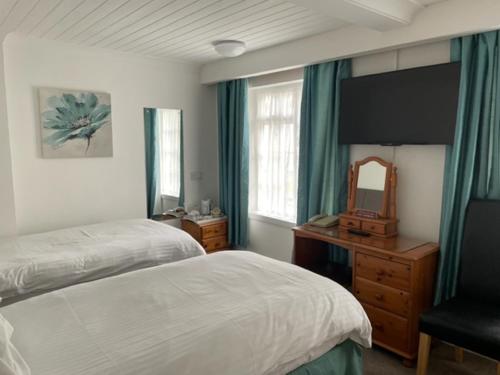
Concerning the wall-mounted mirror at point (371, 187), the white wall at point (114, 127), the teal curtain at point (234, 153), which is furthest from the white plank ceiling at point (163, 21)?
the wall-mounted mirror at point (371, 187)

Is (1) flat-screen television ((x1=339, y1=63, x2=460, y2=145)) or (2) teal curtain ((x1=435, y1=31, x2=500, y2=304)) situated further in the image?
(1) flat-screen television ((x1=339, y1=63, x2=460, y2=145))

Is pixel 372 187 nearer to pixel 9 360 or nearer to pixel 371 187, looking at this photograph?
pixel 371 187

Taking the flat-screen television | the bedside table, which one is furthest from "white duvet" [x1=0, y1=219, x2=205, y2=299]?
the flat-screen television

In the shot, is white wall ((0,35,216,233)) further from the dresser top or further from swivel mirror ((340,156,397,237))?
swivel mirror ((340,156,397,237))

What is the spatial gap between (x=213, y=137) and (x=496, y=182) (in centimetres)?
308

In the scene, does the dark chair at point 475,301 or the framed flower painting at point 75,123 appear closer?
the dark chair at point 475,301

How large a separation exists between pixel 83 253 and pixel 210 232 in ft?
5.57

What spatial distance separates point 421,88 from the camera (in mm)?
2572

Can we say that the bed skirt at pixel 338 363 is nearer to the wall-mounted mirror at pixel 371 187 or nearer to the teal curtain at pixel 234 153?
the wall-mounted mirror at pixel 371 187

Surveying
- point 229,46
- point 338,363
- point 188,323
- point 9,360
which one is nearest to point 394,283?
point 338,363

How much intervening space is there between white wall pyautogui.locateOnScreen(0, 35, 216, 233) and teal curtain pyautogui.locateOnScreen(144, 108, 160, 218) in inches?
2.7

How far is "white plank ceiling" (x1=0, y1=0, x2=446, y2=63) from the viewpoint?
240cm

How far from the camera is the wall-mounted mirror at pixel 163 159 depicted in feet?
13.3

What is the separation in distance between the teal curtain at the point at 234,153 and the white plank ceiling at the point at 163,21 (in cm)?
75
